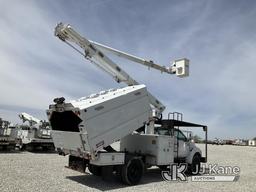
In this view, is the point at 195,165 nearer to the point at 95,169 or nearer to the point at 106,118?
the point at 95,169

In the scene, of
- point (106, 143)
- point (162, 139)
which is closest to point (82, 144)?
point (106, 143)

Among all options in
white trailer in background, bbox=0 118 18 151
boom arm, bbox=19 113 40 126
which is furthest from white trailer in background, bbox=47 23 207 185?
boom arm, bbox=19 113 40 126

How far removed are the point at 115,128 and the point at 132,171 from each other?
1753mm

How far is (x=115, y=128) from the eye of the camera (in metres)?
9.85

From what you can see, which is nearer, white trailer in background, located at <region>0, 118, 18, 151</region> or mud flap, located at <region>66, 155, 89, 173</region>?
mud flap, located at <region>66, 155, 89, 173</region>

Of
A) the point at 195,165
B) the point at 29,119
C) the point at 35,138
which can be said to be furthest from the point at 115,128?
the point at 29,119

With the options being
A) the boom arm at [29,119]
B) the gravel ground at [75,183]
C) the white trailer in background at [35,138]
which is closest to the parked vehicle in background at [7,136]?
the white trailer in background at [35,138]

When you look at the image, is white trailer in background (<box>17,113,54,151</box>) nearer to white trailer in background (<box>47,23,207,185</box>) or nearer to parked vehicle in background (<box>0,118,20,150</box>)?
parked vehicle in background (<box>0,118,20,150</box>)

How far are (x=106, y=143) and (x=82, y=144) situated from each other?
2.54ft

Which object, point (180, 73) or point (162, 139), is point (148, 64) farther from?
point (162, 139)

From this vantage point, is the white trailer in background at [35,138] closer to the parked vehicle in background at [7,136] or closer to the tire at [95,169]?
the parked vehicle in background at [7,136]

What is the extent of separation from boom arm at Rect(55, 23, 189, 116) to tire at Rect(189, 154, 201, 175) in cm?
281

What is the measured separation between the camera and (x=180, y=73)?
534 inches

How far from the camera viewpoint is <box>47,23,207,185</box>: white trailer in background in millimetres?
9258
